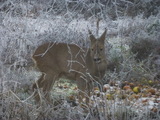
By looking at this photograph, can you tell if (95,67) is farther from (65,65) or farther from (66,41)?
(66,41)

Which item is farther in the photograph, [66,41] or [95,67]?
[66,41]

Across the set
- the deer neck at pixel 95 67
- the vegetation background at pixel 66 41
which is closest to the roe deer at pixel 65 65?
the deer neck at pixel 95 67

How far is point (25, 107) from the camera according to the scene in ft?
16.8

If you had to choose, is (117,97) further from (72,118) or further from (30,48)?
(30,48)

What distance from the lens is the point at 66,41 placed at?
911 cm

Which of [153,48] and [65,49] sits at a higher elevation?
[65,49]

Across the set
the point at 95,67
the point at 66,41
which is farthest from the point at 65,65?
the point at 66,41

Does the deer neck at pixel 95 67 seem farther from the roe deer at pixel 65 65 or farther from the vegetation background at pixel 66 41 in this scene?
the vegetation background at pixel 66 41

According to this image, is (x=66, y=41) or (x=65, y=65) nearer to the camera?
(x=65, y=65)

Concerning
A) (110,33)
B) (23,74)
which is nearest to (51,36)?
(23,74)

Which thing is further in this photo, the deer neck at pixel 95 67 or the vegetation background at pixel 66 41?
the deer neck at pixel 95 67

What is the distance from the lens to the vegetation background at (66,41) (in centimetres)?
511

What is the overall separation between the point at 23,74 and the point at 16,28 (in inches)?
55.8

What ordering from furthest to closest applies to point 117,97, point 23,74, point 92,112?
point 23,74, point 117,97, point 92,112
